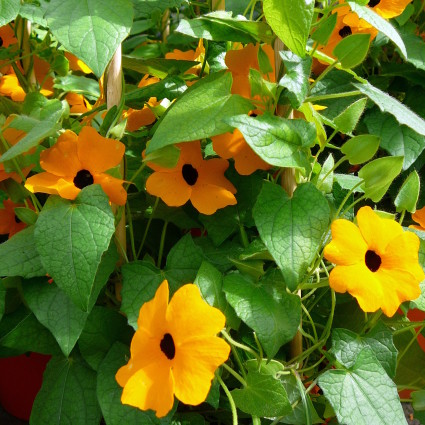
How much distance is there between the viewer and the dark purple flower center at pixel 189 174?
2.50 ft

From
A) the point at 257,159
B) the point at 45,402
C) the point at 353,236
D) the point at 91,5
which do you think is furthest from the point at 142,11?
the point at 45,402

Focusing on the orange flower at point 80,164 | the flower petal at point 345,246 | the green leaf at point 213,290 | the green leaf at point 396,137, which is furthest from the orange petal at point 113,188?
the green leaf at point 396,137

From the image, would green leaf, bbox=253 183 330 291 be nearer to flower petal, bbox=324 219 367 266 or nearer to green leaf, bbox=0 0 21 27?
flower petal, bbox=324 219 367 266

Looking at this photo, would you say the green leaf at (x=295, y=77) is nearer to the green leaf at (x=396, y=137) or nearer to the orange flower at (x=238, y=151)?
the orange flower at (x=238, y=151)

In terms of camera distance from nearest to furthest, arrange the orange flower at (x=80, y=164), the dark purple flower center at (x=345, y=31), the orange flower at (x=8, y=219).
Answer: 1. the orange flower at (x=80, y=164)
2. the orange flower at (x=8, y=219)
3. the dark purple flower center at (x=345, y=31)

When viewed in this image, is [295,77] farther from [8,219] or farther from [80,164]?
[8,219]

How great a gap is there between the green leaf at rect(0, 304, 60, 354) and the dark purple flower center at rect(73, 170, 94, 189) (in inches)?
6.8

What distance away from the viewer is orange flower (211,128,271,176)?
0.73 meters

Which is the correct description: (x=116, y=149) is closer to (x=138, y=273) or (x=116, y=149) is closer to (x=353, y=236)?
(x=138, y=273)

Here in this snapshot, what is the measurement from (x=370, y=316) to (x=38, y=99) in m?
0.53

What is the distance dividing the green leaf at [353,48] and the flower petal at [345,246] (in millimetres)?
175

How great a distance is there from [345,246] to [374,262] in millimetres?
51

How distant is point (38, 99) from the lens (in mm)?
861

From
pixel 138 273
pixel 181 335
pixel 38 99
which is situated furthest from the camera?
pixel 38 99
